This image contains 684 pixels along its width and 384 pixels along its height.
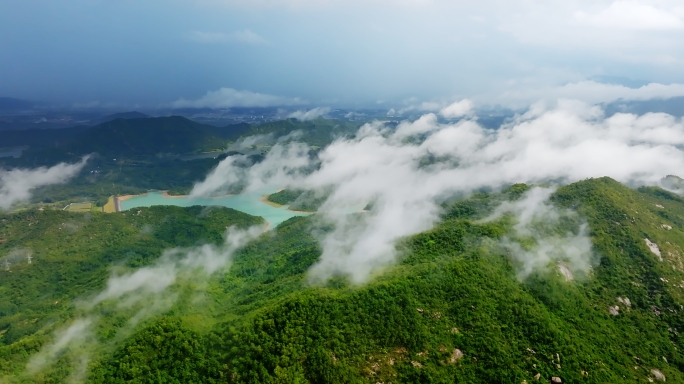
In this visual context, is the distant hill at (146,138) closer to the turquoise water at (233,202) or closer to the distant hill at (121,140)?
the distant hill at (121,140)

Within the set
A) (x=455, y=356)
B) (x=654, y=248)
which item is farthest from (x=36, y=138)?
(x=654, y=248)

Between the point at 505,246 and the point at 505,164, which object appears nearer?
the point at 505,246

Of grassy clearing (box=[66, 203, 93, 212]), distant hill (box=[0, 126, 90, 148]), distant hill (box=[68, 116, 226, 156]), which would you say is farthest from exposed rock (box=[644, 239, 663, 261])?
distant hill (box=[0, 126, 90, 148])

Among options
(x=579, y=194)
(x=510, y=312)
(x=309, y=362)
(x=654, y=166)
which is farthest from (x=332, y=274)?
(x=654, y=166)

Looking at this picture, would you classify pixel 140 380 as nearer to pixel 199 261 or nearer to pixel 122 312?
pixel 122 312

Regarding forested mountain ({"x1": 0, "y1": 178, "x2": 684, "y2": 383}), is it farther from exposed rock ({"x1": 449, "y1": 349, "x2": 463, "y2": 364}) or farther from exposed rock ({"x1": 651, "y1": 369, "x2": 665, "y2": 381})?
exposed rock ({"x1": 449, "y1": 349, "x2": 463, "y2": 364})

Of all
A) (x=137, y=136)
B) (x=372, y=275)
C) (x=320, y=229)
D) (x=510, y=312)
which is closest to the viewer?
(x=510, y=312)
